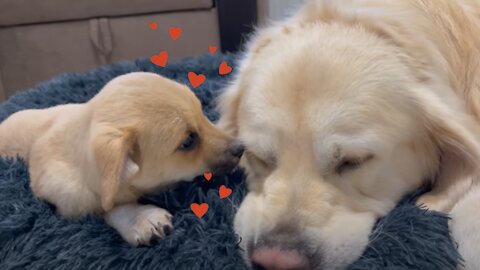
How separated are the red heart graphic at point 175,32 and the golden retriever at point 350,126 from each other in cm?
156

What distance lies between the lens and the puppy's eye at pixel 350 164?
1.12m

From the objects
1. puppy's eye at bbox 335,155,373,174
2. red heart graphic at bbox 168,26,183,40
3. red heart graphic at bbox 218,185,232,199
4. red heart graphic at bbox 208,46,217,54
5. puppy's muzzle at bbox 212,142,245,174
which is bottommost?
red heart graphic at bbox 208,46,217,54

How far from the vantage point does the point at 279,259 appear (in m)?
0.99

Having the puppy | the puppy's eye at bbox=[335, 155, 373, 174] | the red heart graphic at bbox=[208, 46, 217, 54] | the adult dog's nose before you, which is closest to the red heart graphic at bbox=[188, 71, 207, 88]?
the red heart graphic at bbox=[208, 46, 217, 54]

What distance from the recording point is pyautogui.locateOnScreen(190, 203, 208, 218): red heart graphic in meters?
1.24

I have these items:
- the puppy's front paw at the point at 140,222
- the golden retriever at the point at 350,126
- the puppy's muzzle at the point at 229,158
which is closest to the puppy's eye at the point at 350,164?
the golden retriever at the point at 350,126

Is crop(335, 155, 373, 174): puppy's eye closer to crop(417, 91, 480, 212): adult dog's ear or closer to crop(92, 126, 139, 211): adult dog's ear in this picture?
crop(417, 91, 480, 212): adult dog's ear

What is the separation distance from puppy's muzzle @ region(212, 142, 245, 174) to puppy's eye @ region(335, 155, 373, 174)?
266mm

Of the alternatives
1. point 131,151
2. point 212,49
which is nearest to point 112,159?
point 131,151

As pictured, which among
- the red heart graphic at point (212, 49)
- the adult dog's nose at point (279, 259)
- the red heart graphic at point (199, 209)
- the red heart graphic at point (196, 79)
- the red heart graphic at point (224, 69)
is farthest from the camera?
the red heart graphic at point (212, 49)

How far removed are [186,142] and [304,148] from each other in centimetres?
30

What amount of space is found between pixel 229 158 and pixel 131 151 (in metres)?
0.24

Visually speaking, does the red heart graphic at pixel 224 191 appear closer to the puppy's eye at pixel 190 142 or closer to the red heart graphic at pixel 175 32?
the puppy's eye at pixel 190 142

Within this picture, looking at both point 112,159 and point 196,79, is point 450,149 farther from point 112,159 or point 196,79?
point 196,79
